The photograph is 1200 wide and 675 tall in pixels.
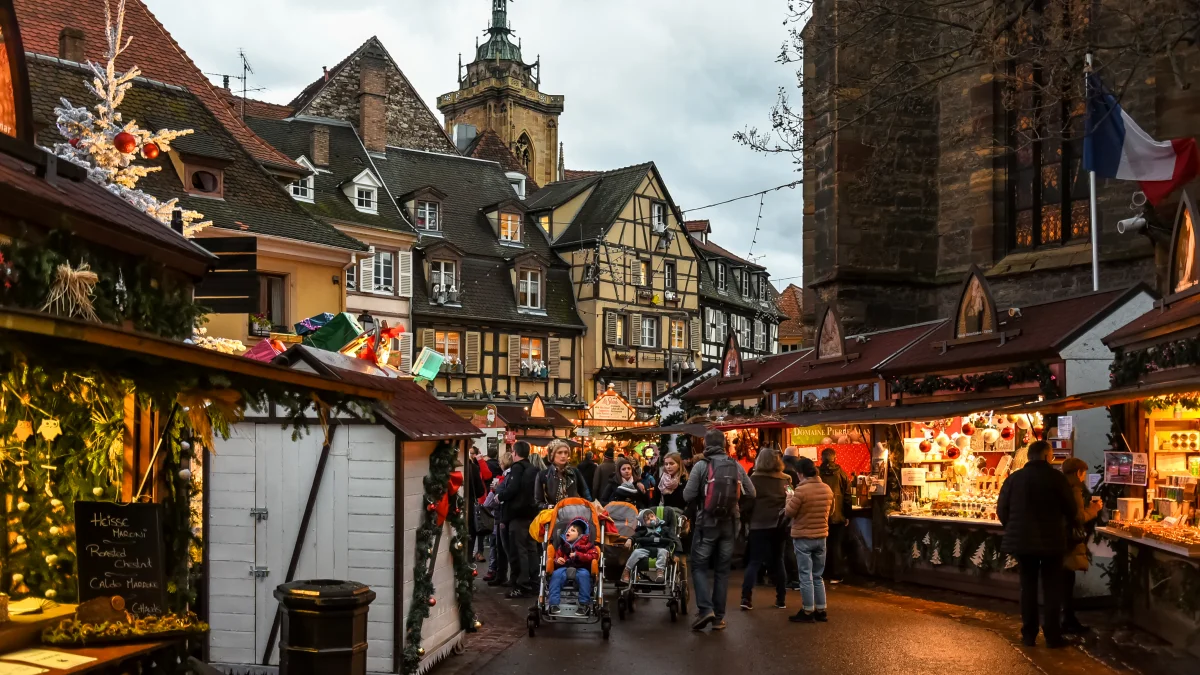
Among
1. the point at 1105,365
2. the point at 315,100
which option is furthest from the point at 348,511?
the point at 315,100

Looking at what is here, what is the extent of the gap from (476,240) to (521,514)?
3412 centimetres

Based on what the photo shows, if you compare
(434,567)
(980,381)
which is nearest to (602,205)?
(980,381)

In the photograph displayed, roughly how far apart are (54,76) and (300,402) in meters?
18.8

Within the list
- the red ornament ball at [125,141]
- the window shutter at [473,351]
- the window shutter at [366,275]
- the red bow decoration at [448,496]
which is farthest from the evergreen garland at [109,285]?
the window shutter at [473,351]

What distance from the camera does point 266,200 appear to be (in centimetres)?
2841

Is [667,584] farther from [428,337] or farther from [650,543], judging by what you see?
[428,337]

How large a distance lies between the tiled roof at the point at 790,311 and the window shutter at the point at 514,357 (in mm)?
24690

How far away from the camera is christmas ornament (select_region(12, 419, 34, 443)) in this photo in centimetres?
779

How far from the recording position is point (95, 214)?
332 inches

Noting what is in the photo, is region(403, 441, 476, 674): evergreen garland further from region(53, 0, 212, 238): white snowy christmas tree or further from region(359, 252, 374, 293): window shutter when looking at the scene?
region(359, 252, 374, 293): window shutter

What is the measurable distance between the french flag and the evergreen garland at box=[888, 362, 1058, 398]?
2.51m

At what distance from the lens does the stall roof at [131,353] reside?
197 inches

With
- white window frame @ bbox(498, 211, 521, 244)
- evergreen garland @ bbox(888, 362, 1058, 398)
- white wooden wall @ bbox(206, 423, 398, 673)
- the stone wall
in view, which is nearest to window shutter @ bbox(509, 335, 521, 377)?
white window frame @ bbox(498, 211, 521, 244)

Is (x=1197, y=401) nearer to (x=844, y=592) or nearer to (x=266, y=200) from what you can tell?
(x=844, y=592)
